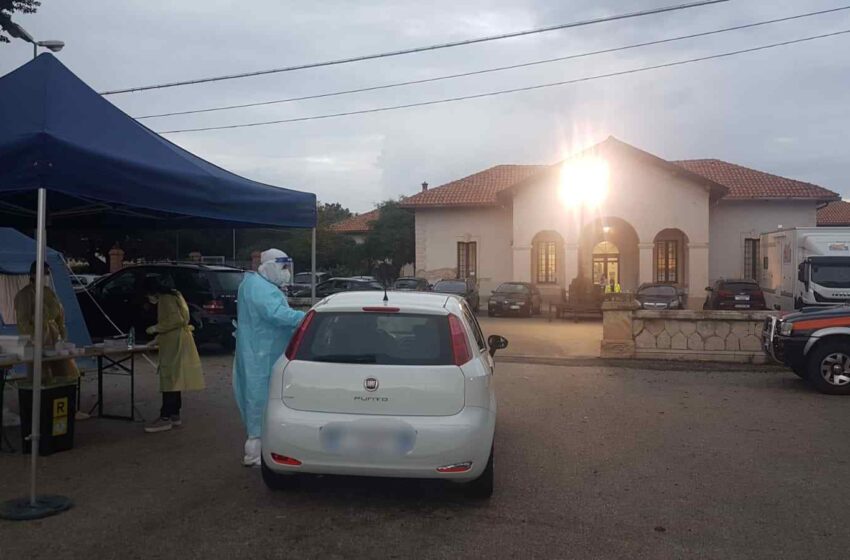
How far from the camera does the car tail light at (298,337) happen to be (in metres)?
5.49

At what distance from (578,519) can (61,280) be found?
9179 mm

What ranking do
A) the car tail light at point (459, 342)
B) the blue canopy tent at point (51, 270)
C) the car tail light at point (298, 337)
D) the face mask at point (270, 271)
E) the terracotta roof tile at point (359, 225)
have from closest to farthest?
the car tail light at point (459, 342)
the car tail light at point (298, 337)
the face mask at point (270, 271)
the blue canopy tent at point (51, 270)
the terracotta roof tile at point (359, 225)

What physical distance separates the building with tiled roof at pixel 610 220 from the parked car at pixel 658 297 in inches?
128

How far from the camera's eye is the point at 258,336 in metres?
6.38

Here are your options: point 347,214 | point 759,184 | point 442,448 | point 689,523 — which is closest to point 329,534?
point 442,448

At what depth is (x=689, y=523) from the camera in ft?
17.5

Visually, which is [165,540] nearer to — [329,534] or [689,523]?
[329,534]

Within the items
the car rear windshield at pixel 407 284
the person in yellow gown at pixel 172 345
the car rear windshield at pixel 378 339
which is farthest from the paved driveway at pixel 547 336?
the car rear windshield at pixel 378 339

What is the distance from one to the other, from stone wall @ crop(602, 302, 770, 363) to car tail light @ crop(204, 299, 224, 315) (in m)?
6.95

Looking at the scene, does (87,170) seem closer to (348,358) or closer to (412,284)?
(348,358)

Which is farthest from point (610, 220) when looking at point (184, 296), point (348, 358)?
point (348, 358)

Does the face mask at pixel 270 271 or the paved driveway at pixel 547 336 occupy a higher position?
the face mask at pixel 270 271

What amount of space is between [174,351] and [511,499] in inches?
150

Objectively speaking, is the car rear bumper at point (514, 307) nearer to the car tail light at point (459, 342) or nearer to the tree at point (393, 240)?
the tree at point (393, 240)
